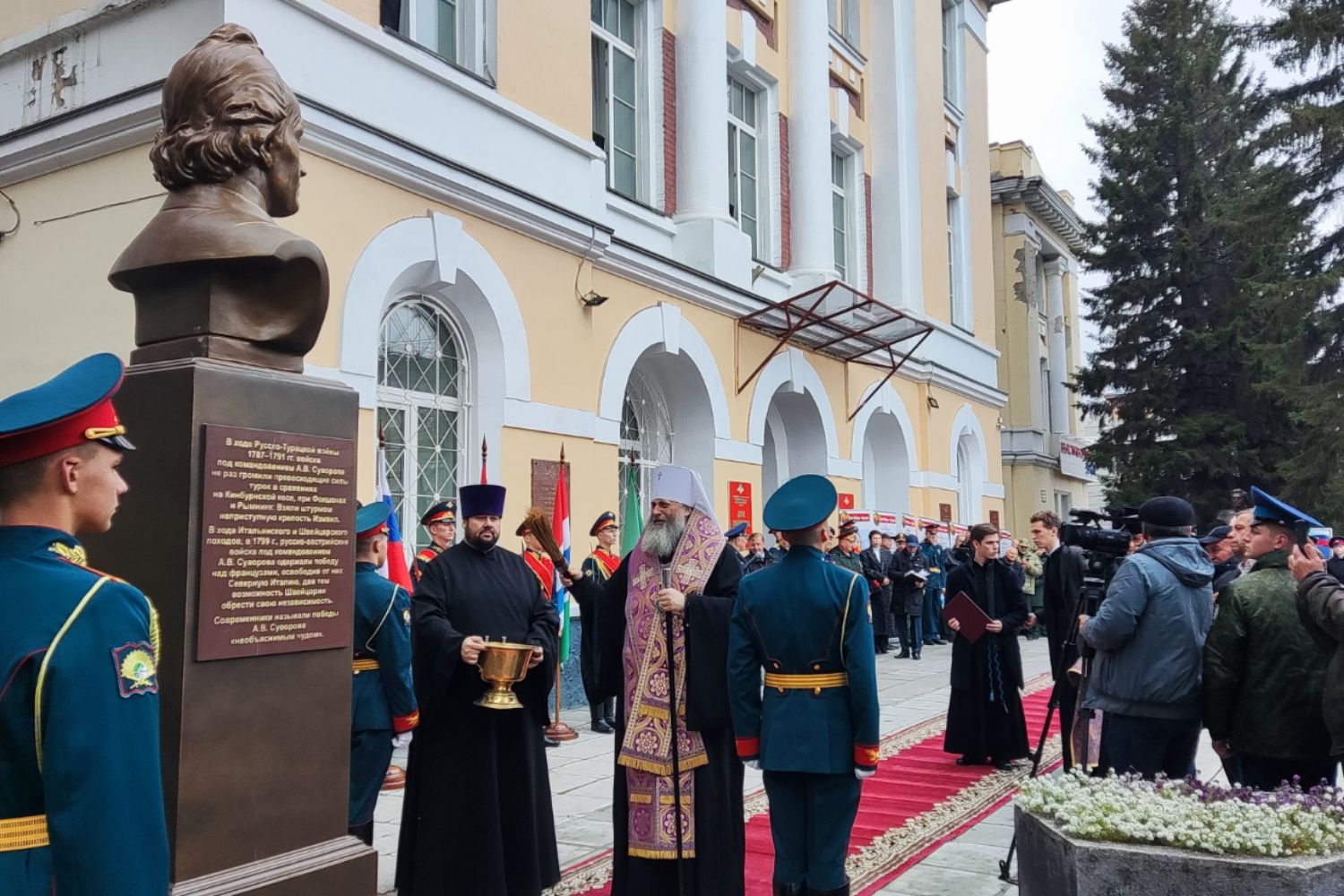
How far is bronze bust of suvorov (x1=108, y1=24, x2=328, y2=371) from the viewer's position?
398 cm

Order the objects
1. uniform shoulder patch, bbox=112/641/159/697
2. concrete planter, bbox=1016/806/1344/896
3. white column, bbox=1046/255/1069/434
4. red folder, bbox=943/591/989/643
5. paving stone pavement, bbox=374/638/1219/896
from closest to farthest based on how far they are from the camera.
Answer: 1. uniform shoulder patch, bbox=112/641/159/697
2. concrete planter, bbox=1016/806/1344/896
3. paving stone pavement, bbox=374/638/1219/896
4. red folder, bbox=943/591/989/643
5. white column, bbox=1046/255/1069/434

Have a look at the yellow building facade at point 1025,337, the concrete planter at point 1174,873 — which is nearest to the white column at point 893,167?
the yellow building facade at point 1025,337

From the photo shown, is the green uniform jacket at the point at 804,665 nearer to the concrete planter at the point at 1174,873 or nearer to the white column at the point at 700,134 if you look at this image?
the concrete planter at the point at 1174,873

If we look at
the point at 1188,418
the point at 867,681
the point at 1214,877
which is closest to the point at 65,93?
the point at 867,681

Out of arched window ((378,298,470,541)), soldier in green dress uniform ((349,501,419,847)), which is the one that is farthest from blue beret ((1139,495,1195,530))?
arched window ((378,298,470,541))

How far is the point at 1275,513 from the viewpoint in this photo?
198 inches

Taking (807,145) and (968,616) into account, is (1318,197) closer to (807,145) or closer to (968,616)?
(807,145)

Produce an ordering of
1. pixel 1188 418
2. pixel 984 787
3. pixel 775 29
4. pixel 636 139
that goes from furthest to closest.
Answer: pixel 1188 418
pixel 775 29
pixel 636 139
pixel 984 787

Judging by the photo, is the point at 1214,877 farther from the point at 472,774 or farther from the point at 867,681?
the point at 472,774

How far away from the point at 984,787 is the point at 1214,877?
4072mm

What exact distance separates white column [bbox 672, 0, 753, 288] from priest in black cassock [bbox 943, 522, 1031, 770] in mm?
6269

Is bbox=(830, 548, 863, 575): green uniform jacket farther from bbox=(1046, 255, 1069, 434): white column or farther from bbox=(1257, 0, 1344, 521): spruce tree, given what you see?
bbox=(1046, 255, 1069, 434): white column

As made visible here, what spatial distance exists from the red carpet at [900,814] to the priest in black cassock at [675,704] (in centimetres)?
68

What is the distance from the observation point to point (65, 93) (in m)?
8.79
